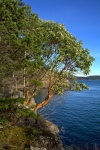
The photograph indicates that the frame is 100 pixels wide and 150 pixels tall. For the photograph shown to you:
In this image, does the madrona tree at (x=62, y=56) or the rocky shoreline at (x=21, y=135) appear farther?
the madrona tree at (x=62, y=56)

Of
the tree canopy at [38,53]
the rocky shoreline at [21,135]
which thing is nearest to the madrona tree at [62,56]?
the tree canopy at [38,53]

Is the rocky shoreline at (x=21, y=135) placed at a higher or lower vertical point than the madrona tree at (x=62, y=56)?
lower

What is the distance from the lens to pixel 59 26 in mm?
19516

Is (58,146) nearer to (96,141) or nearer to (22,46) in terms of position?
(22,46)

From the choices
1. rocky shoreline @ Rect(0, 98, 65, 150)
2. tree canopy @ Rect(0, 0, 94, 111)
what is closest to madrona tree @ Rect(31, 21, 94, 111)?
tree canopy @ Rect(0, 0, 94, 111)

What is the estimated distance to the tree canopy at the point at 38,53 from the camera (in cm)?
1409

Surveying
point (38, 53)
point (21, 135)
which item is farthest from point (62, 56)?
point (21, 135)

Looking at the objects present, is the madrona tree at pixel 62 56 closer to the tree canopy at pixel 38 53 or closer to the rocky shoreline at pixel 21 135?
the tree canopy at pixel 38 53

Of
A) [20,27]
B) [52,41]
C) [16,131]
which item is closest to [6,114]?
[16,131]

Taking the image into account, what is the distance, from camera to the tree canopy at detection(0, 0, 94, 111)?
14.1 metres

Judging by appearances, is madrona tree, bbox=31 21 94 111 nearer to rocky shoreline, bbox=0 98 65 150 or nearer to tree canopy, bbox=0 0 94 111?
tree canopy, bbox=0 0 94 111

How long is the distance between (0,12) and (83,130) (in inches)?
892

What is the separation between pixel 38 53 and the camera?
15.1 meters

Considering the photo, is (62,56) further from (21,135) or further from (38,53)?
(21,135)
